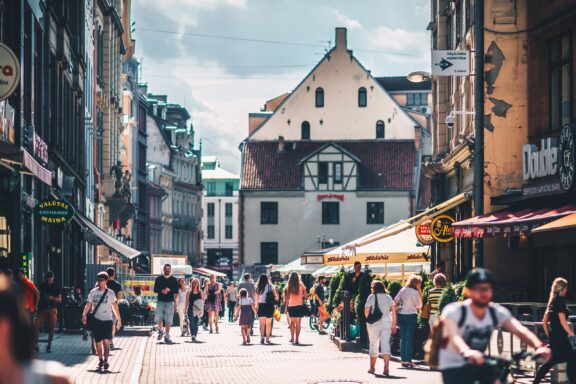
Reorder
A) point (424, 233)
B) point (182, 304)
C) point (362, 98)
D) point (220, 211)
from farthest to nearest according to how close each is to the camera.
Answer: point (220, 211) < point (362, 98) < point (182, 304) < point (424, 233)

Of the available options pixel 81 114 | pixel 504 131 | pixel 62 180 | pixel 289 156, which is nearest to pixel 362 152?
pixel 289 156

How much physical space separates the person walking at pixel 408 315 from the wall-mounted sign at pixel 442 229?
11.8 m

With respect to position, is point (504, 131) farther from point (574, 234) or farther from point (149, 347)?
point (149, 347)

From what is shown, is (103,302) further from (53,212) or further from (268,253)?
(268,253)

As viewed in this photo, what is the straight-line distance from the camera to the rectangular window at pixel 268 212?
86688 mm

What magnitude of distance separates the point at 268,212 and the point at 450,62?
5875 cm

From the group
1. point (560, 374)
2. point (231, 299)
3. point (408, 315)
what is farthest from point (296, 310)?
point (231, 299)

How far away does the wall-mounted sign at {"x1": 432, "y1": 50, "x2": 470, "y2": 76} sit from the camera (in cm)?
2836

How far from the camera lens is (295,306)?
31375mm

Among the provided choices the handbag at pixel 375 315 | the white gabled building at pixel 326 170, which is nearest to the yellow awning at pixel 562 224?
the handbag at pixel 375 315

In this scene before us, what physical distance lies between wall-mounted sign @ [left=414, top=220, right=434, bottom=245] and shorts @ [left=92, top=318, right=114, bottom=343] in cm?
1508

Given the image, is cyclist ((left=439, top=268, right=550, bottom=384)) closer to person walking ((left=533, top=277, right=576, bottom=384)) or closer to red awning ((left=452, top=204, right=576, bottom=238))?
person walking ((left=533, top=277, right=576, bottom=384))

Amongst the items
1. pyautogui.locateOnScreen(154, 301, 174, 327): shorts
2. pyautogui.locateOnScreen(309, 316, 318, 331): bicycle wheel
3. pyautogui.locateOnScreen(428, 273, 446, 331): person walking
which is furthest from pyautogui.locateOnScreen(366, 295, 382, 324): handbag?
pyautogui.locateOnScreen(309, 316, 318, 331): bicycle wheel

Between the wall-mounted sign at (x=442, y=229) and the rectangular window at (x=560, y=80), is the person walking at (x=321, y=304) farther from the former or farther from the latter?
the rectangular window at (x=560, y=80)
